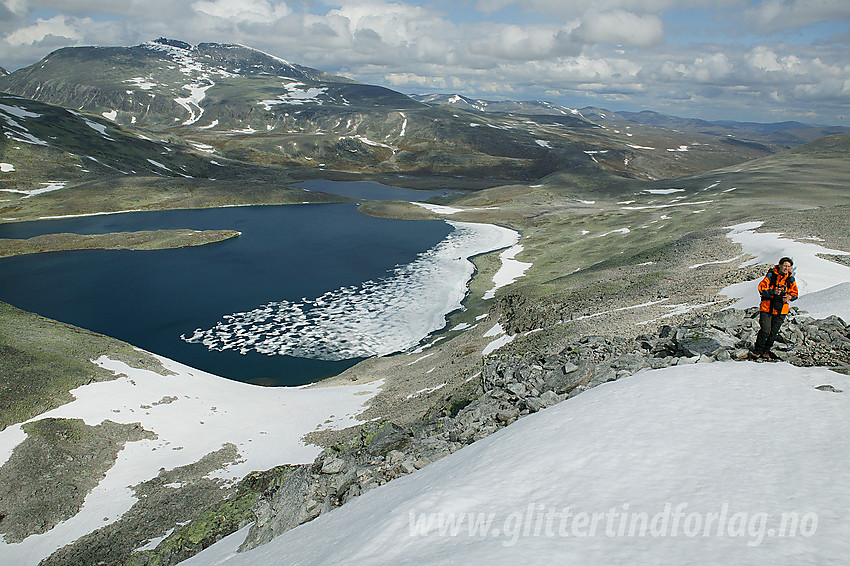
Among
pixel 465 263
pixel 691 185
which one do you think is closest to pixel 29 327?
pixel 465 263

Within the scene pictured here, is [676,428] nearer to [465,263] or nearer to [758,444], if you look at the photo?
[758,444]

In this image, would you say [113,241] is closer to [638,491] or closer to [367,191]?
[367,191]

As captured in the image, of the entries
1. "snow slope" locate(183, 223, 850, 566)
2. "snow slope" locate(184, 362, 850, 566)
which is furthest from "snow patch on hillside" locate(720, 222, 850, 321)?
"snow slope" locate(184, 362, 850, 566)

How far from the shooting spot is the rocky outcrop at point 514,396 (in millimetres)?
14438

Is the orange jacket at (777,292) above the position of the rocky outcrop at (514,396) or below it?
above

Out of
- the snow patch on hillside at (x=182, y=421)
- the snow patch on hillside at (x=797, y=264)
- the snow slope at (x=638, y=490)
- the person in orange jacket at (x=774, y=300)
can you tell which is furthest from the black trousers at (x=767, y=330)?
the snow patch on hillside at (x=182, y=421)

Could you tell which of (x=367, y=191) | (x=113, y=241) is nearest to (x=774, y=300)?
(x=113, y=241)

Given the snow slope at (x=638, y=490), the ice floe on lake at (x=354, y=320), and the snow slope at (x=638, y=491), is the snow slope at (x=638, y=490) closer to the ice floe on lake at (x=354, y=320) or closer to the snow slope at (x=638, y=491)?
the snow slope at (x=638, y=491)

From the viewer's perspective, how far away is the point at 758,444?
9992mm

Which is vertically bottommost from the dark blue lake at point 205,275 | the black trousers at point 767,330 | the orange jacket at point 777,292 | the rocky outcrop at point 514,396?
the dark blue lake at point 205,275

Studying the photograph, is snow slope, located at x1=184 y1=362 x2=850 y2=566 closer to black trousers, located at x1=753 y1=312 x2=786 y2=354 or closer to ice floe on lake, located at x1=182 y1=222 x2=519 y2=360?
black trousers, located at x1=753 y1=312 x2=786 y2=354

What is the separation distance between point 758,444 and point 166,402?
3136 centimetres

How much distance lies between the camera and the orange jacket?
14422mm

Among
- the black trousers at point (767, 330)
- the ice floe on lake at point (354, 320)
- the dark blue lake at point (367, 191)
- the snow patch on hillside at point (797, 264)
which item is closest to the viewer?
the black trousers at point (767, 330)
